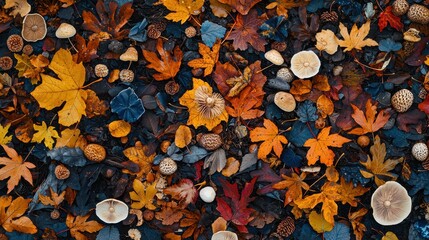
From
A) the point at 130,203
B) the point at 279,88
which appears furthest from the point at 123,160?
the point at 279,88

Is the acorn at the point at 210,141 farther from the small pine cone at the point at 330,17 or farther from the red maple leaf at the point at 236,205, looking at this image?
the small pine cone at the point at 330,17

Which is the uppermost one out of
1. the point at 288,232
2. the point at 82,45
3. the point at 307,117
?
the point at 82,45

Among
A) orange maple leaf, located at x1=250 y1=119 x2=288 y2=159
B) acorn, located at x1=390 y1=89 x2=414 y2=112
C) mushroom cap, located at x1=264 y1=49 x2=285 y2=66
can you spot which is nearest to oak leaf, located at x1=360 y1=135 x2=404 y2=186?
acorn, located at x1=390 y1=89 x2=414 y2=112

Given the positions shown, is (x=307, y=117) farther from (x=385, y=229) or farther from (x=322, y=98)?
(x=385, y=229)

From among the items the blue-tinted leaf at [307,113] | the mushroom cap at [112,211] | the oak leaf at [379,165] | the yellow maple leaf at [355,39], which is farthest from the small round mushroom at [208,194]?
the yellow maple leaf at [355,39]

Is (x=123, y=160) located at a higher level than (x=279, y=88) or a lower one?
lower

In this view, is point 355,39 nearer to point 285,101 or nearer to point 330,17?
point 330,17
